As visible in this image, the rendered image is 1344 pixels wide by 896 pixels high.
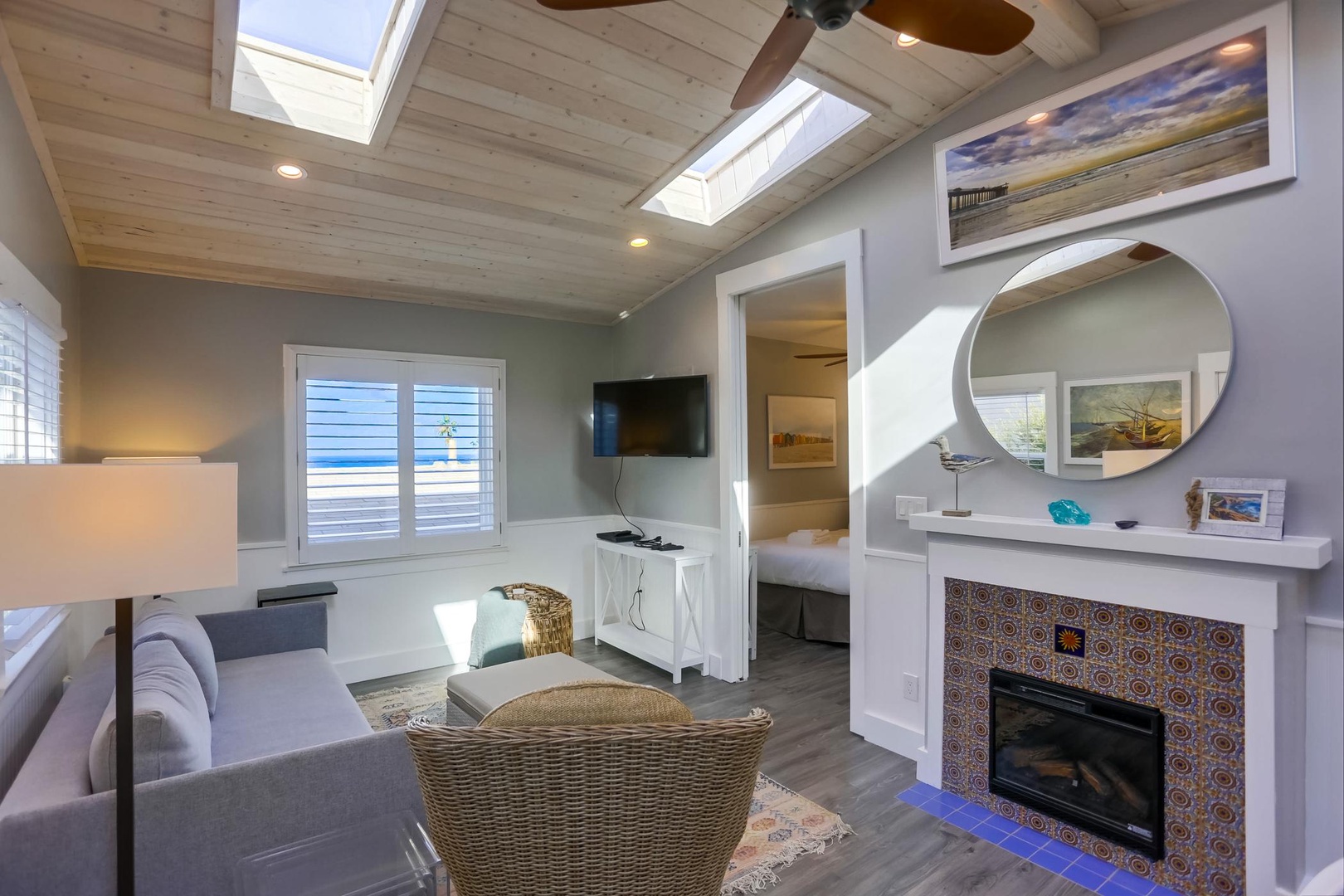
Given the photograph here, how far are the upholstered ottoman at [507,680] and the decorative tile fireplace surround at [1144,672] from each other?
5.25 feet

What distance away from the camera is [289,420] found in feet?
13.4

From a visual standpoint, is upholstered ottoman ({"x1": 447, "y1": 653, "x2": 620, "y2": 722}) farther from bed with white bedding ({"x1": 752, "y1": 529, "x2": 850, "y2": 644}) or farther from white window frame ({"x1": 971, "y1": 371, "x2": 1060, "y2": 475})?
white window frame ({"x1": 971, "y1": 371, "x2": 1060, "y2": 475})

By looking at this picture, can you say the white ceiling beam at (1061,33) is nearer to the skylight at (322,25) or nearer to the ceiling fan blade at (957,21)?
the ceiling fan blade at (957,21)

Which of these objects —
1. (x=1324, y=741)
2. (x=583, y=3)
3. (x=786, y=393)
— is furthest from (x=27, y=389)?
(x=786, y=393)

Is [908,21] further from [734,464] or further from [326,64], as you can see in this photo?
[734,464]

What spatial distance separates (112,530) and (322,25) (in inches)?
81.9

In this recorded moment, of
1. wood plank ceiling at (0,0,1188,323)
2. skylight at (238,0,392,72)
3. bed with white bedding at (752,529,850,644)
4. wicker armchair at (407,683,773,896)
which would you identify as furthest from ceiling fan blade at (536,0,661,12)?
bed with white bedding at (752,529,850,644)

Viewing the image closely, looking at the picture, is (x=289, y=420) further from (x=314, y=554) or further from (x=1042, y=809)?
(x=1042, y=809)

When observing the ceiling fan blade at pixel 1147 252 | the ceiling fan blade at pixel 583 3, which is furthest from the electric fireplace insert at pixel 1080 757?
the ceiling fan blade at pixel 583 3

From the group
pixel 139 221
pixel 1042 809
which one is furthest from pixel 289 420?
pixel 1042 809

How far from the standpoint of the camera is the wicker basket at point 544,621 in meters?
4.09

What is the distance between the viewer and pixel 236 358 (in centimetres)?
394

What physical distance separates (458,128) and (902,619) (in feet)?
9.59

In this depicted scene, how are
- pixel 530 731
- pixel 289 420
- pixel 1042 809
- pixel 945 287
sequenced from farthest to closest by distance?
pixel 289 420 < pixel 945 287 < pixel 1042 809 < pixel 530 731
